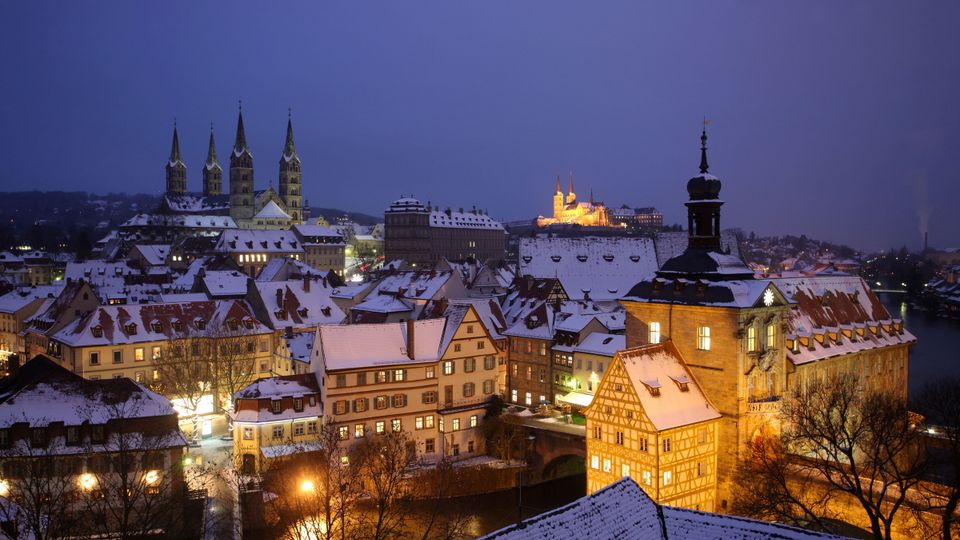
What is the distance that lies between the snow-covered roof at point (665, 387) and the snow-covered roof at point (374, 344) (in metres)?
17.5

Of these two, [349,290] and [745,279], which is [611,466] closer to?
[745,279]

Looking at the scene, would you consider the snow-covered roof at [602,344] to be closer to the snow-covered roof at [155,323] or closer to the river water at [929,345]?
the river water at [929,345]

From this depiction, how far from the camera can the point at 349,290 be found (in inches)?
3152

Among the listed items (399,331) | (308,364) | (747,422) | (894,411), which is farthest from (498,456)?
(894,411)

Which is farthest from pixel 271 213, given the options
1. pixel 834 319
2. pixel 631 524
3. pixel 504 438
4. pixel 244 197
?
pixel 631 524

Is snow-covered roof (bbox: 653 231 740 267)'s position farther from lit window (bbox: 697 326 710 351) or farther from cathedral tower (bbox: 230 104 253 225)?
cathedral tower (bbox: 230 104 253 225)

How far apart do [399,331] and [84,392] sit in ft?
61.1

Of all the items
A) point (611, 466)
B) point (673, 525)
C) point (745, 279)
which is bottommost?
point (611, 466)

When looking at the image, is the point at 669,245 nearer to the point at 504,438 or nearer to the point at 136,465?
the point at 504,438

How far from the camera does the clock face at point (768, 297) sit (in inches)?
1356

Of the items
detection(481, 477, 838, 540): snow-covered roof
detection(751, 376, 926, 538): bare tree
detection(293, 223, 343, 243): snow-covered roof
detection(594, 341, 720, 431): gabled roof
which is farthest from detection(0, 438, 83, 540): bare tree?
detection(293, 223, 343, 243): snow-covered roof

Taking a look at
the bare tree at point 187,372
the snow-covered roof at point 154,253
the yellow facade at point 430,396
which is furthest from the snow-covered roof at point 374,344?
the snow-covered roof at point 154,253

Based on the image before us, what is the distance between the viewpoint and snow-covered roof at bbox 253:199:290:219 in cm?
16250

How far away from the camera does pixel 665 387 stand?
108ft
